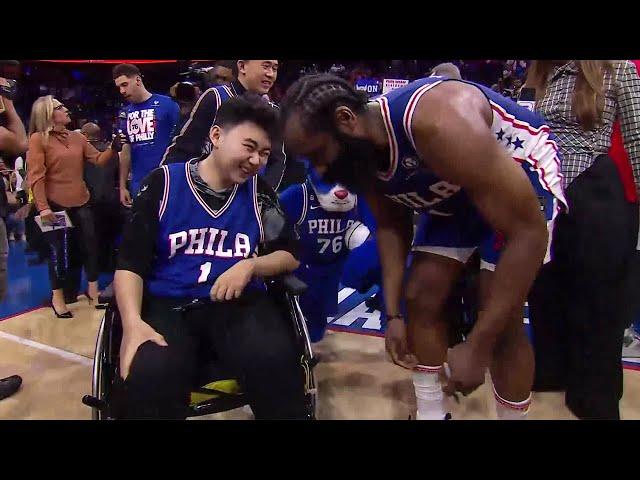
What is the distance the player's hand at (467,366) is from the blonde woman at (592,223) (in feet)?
2.04

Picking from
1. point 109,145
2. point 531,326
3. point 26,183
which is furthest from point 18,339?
point 531,326

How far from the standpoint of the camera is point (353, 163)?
1.07m

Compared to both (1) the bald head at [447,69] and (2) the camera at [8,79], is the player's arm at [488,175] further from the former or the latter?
(2) the camera at [8,79]

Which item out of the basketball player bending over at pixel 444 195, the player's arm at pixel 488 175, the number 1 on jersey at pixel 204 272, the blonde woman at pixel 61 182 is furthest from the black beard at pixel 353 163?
the blonde woman at pixel 61 182

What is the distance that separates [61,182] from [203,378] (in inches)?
49.5

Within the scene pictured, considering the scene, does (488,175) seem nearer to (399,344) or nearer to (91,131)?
(399,344)

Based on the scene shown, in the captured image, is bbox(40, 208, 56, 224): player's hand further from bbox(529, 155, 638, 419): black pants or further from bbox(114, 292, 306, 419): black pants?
bbox(529, 155, 638, 419): black pants

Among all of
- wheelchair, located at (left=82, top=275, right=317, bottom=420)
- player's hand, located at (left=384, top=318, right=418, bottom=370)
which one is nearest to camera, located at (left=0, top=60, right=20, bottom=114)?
wheelchair, located at (left=82, top=275, right=317, bottom=420)

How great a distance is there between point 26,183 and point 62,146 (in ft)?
0.59

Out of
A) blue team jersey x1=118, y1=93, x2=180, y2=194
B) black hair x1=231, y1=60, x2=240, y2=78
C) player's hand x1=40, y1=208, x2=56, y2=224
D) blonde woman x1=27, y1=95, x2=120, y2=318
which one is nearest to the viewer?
black hair x1=231, y1=60, x2=240, y2=78

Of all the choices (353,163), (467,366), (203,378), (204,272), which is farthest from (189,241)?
(467,366)

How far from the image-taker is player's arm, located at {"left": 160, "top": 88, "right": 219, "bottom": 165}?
4.67 feet

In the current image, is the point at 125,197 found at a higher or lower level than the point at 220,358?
higher

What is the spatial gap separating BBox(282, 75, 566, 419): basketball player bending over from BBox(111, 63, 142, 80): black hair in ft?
1.69
